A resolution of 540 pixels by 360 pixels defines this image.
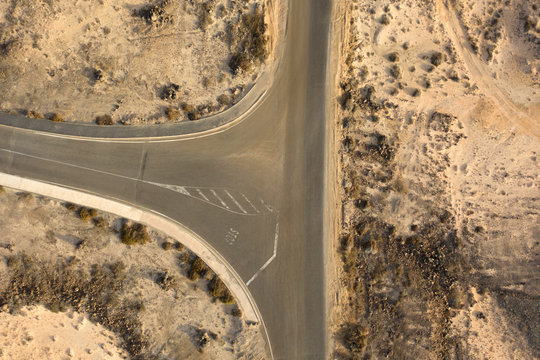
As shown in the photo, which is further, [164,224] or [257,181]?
[257,181]

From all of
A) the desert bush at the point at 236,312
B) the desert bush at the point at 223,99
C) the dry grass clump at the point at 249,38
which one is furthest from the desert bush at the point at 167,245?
the dry grass clump at the point at 249,38

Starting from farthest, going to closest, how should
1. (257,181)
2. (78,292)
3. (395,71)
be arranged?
1. (395,71)
2. (257,181)
3. (78,292)

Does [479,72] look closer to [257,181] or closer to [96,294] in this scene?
[257,181]

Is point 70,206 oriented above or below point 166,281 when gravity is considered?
above

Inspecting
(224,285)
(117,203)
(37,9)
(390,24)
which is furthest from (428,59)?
(37,9)

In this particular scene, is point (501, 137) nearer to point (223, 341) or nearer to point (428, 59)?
point (428, 59)

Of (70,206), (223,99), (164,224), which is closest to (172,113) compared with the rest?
(223,99)

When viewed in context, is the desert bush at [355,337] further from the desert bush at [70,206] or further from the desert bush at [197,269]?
the desert bush at [70,206]

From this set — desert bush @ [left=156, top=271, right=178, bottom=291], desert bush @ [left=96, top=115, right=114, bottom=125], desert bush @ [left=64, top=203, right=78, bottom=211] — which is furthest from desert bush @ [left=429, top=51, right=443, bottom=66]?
desert bush @ [left=64, top=203, right=78, bottom=211]

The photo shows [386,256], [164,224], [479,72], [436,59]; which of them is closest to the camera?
[164,224]
